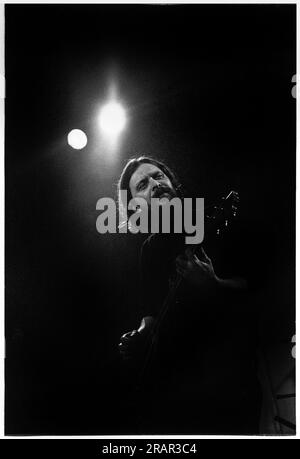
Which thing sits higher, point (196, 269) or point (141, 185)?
point (141, 185)

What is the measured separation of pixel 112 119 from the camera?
1933mm

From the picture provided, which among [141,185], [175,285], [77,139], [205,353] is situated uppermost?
[77,139]

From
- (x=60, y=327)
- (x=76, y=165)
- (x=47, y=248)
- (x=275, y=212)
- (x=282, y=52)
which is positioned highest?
(x=282, y=52)

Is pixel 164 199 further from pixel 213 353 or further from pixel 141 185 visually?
pixel 213 353

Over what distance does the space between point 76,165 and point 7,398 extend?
4.26ft

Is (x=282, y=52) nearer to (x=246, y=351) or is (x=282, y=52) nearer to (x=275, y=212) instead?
(x=275, y=212)

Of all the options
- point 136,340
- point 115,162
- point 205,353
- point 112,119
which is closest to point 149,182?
point 115,162

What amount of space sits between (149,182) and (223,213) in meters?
0.43

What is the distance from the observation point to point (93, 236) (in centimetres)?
193

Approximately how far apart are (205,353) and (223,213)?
29.4 inches

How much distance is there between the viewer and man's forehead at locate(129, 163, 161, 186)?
194 cm

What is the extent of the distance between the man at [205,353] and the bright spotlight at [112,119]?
0.79 m

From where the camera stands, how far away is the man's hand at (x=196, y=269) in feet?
6.30

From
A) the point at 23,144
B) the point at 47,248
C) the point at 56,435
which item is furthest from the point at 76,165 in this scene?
the point at 56,435
